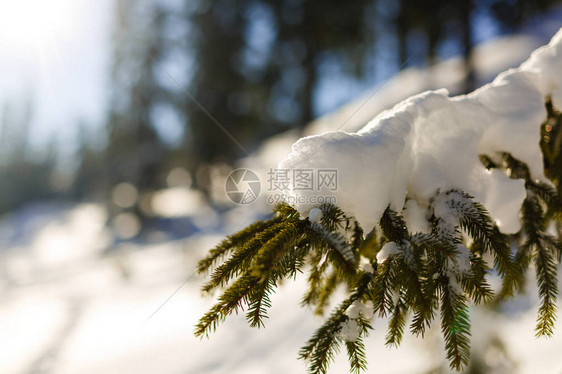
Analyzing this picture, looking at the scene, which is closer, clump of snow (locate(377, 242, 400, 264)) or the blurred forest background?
clump of snow (locate(377, 242, 400, 264))

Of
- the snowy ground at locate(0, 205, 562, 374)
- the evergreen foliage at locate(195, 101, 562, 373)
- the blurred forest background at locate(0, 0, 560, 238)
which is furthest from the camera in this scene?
the blurred forest background at locate(0, 0, 560, 238)

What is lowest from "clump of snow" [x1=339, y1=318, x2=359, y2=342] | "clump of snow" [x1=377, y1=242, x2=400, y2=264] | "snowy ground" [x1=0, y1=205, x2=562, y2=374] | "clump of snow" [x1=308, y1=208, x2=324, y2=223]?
"snowy ground" [x1=0, y1=205, x2=562, y2=374]

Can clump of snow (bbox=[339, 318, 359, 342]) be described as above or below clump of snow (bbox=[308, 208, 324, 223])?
below

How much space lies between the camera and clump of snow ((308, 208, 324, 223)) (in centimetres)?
103

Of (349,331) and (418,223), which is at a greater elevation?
(418,223)

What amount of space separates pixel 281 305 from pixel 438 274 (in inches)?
162

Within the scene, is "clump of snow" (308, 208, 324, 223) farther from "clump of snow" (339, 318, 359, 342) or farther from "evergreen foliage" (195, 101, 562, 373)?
"clump of snow" (339, 318, 359, 342)

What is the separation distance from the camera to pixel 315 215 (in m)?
1.03

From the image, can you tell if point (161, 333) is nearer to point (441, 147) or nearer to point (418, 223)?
point (418, 223)

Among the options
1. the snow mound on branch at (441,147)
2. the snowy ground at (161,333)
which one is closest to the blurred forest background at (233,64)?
the snowy ground at (161,333)

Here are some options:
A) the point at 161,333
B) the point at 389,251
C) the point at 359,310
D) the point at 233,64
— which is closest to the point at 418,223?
the point at 389,251

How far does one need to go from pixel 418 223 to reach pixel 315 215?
17.4 inches

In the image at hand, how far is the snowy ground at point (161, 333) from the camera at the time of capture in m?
3.09

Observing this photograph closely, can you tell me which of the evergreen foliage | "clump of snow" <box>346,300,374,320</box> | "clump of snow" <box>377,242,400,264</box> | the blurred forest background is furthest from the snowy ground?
the blurred forest background
